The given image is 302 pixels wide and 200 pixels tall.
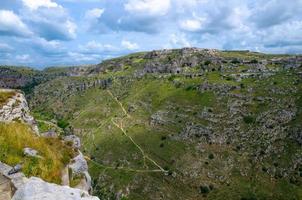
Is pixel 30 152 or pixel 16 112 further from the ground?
pixel 30 152

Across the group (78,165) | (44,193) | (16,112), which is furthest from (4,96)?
(44,193)

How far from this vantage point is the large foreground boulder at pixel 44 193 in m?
19.4

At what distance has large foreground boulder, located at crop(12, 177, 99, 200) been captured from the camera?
1936 cm

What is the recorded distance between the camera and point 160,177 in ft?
579

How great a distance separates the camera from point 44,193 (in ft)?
64.6

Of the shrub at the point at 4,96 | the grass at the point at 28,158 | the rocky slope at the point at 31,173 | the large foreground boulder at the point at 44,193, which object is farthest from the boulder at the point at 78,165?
the shrub at the point at 4,96

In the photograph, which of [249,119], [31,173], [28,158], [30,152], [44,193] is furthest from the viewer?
[249,119]

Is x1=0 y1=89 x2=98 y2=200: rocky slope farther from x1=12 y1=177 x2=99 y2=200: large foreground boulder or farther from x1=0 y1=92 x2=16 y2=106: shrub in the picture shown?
x1=0 y1=92 x2=16 y2=106: shrub

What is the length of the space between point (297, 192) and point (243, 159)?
30.9 meters

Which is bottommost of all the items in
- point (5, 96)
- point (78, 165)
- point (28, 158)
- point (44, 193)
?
point (78, 165)

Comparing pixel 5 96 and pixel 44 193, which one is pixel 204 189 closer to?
pixel 5 96

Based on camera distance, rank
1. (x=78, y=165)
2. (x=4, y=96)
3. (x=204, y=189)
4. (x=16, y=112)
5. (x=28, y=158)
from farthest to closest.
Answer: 1. (x=204, y=189)
2. (x=4, y=96)
3. (x=16, y=112)
4. (x=78, y=165)
5. (x=28, y=158)

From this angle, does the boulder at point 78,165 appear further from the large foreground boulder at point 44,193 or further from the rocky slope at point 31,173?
the large foreground boulder at point 44,193

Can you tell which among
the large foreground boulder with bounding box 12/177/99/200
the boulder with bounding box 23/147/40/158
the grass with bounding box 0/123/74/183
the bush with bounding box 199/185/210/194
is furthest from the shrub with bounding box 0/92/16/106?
the bush with bounding box 199/185/210/194
